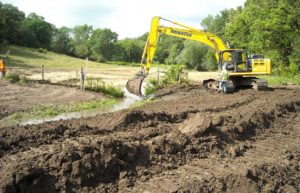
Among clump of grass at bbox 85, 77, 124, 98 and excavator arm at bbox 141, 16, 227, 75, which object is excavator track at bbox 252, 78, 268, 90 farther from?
clump of grass at bbox 85, 77, 124, 98

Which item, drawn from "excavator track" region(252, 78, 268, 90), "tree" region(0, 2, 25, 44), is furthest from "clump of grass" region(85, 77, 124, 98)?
"tree" region(0, 2, 25, 44)

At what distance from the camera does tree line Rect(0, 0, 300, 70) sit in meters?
34.7

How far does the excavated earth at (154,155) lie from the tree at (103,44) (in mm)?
90817

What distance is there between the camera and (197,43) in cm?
7831

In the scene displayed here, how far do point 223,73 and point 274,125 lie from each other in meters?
8.92

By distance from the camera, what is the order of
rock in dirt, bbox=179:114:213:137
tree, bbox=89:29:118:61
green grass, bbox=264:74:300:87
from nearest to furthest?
rock in dirt, bbox=179:114:213:137
green grass, bbox=264:74:300:87
tree, bbox=89:29:118:61

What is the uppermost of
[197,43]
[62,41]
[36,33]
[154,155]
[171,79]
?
[36,33]

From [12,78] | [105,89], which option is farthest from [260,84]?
[12,78]

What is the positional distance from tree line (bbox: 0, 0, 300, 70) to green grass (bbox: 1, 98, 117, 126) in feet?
69.6

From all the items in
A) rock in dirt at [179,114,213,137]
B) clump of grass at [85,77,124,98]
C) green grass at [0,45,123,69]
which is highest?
green grass at [0,45,123,69]

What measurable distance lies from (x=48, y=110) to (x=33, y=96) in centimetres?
362

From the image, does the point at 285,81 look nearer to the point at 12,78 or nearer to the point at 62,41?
the point at 12,78

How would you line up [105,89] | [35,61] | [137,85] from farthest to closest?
[35,61]
[105,89]
[137,85]

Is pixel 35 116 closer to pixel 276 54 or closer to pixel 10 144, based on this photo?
pixel 10 144
